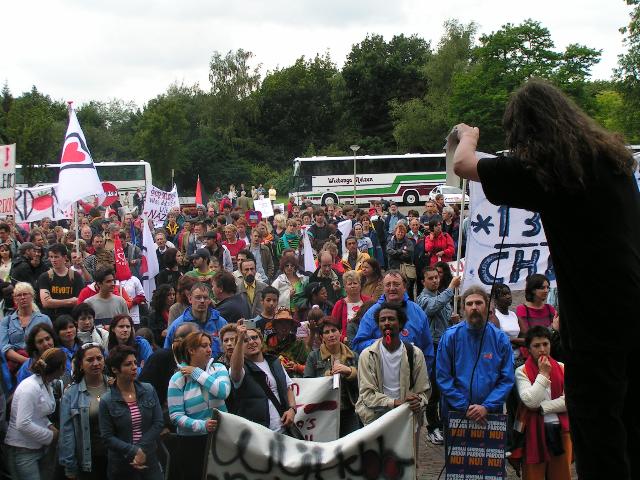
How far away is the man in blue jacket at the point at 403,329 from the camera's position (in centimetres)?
736

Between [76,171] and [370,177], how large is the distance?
131 feet

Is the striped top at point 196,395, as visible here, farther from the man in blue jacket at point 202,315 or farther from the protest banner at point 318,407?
the man in blue jacket at point 202,315

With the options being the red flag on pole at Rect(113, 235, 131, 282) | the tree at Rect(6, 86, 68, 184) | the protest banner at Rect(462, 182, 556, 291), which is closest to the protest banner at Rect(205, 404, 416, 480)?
the protest banner at Rect(462, 182, 556, 291)

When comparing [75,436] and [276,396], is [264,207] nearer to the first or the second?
[276,396]

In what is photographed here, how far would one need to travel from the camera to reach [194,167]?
70.4m

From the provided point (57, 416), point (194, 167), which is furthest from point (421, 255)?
point (194, 167)

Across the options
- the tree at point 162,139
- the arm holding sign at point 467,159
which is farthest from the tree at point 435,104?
the arm holding sign at point 467,159

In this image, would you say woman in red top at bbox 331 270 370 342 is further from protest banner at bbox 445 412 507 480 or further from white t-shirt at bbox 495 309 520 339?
protest banner at bbox 445 412 507 480

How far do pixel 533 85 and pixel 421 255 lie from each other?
1093cm

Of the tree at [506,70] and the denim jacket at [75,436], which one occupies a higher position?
the tree at [506,70]

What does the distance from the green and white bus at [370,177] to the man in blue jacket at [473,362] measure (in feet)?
A: 149

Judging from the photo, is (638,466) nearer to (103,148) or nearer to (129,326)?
(129,326)

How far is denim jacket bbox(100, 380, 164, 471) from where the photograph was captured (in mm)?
6031

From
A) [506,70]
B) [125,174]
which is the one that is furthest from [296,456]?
[506,70]
